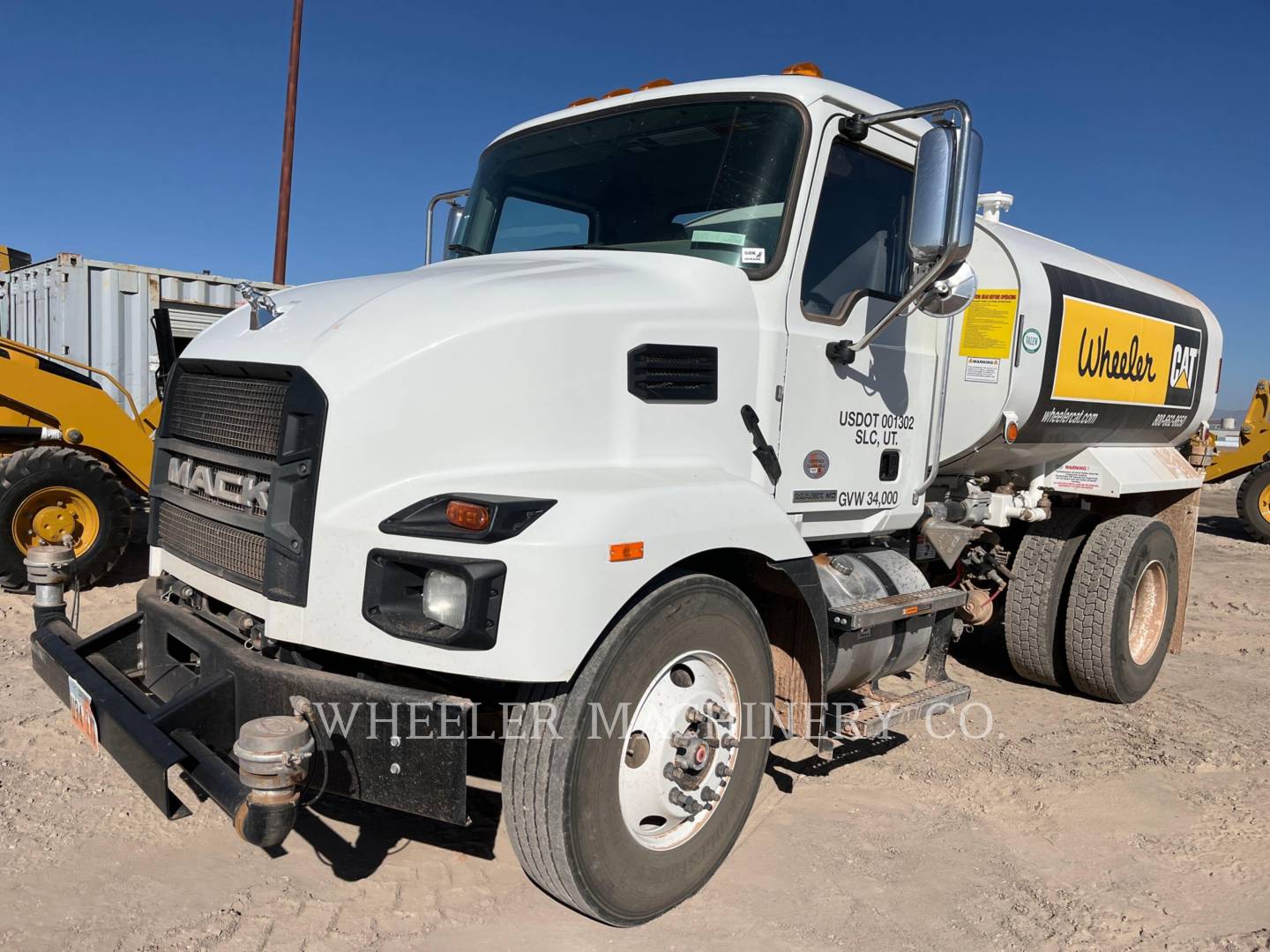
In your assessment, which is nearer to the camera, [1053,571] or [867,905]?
[867,905]

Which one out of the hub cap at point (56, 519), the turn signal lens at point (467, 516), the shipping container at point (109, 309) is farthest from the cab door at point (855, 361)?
the shipping container at point (109, 309)

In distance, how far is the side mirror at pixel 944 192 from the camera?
3.29m

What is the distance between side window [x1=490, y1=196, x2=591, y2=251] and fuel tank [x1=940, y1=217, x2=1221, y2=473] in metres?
1.92

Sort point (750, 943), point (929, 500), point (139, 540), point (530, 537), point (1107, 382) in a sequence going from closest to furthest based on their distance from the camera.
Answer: point (530, 537), point (750, 943), point (929, 500), point (1107, 382), point (139, 540)

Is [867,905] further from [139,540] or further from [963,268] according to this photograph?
[139,540]

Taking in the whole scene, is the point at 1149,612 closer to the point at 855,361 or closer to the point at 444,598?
the point at 855,361

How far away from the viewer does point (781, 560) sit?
341 cm

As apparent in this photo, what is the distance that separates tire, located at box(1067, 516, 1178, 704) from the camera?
227 inches

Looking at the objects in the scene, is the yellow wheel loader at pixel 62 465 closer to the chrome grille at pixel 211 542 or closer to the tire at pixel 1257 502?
the chrome grille at pixel 211 542

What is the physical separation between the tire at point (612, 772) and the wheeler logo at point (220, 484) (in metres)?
1.03

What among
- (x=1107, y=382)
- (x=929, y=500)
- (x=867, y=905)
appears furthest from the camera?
(x=1107, y=382)

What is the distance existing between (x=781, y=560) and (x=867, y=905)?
1232mm

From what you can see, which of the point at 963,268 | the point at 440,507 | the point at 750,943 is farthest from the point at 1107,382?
the point at 440,507

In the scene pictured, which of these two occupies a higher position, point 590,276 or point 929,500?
point 590,276
